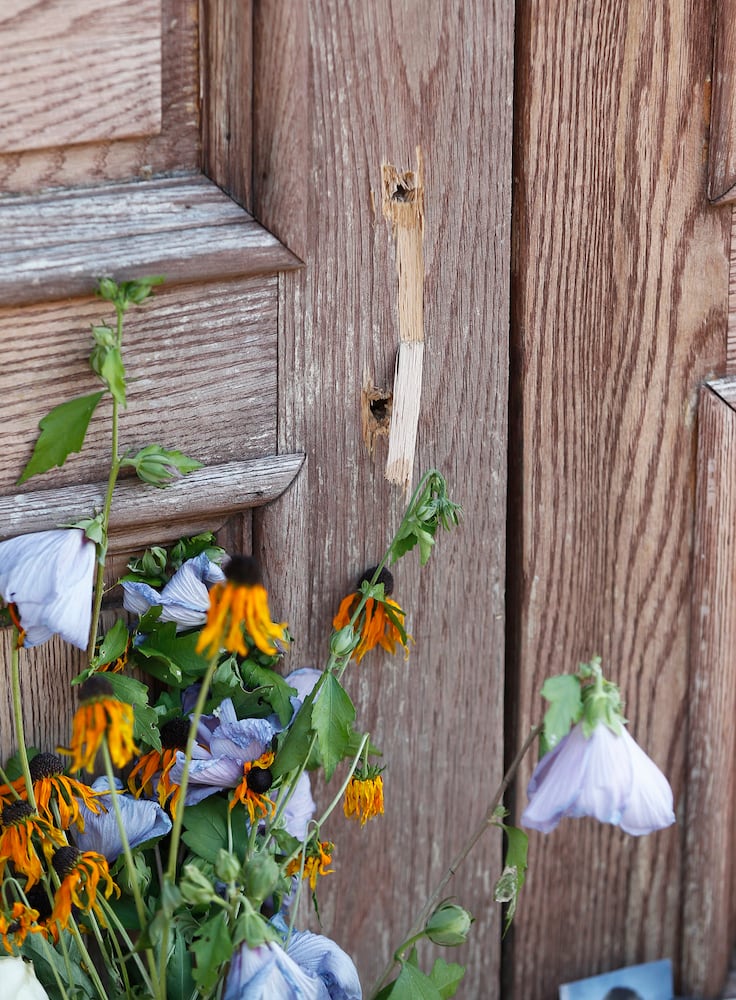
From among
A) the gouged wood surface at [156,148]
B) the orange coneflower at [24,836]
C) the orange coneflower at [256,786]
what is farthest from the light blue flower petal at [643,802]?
the gouged wood surface at [156,148]

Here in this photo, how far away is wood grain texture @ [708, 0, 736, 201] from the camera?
3.25 ft

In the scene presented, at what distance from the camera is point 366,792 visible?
901 mm

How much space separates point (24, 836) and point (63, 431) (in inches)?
10.0

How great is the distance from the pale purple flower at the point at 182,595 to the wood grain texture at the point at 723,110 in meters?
0.51

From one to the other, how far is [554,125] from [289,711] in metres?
0.48

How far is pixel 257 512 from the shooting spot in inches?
36.5

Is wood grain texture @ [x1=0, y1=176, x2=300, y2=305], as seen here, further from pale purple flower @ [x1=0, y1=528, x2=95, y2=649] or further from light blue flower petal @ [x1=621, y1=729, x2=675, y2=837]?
light blue flower petal @ [x1=621, y1=729, x2=675, y2=837]

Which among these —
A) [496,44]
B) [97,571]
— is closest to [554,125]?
[496,44]

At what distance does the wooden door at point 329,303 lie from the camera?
81 centimetres

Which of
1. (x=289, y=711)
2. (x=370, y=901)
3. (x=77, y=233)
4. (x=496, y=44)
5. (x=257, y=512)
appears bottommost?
(x=370, y=901)

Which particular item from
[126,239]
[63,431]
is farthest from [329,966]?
[126,239]

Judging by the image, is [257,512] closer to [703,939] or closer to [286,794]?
[286,794]

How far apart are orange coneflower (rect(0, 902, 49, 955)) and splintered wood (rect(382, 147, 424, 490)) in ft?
1.30

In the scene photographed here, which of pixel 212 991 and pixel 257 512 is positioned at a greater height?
pixel 257 512
